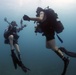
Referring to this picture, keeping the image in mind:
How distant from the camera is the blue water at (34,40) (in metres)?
10.5

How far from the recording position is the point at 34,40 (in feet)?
45.9

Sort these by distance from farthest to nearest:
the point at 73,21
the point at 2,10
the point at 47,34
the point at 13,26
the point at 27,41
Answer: the point at 27,41, the point at 73,21, the point at 2,10, the point at 13,26, the point at 47,34

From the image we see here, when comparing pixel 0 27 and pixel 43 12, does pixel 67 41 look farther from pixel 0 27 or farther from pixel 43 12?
pixel 43 12

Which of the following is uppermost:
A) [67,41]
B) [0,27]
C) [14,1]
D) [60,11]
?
[14,1]

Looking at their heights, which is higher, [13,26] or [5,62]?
[13,26]

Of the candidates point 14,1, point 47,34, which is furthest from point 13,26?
point 14,1

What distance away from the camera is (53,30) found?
4809 millimetres

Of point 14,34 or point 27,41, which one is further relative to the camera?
point 27,41

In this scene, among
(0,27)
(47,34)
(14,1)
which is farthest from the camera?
(0,27)

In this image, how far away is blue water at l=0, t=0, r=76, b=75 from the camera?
1053 centimetres

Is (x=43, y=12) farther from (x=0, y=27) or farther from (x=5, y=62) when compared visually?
(x=5, y=62)

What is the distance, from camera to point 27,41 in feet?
45.1

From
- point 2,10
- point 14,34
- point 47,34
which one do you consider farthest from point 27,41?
point 47,34

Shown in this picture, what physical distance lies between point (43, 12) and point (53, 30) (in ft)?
1.69
